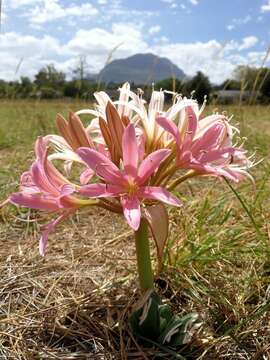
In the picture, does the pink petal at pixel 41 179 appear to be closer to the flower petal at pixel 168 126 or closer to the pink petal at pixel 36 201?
the pink petal at pixel 36 201

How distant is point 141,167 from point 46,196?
25cm

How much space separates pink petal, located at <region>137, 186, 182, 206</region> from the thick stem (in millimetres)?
159

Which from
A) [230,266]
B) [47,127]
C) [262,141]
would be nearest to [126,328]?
[230,266]

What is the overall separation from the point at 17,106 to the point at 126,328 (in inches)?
269

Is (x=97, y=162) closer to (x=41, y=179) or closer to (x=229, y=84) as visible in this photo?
(x=41, y=179)

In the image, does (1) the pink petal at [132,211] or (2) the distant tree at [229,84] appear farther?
(2) the distant tree at [229,84]

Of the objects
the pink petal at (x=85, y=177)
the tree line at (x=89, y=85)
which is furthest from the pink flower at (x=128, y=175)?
the tree line at (x=89, y=85)

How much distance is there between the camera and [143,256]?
49.7 inches

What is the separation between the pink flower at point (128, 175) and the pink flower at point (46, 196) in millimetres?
81

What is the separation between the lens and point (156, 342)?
50.9 inches

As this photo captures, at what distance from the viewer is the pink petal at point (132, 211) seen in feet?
3.31

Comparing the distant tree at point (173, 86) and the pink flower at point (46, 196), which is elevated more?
the distant tree at point (173, 86)

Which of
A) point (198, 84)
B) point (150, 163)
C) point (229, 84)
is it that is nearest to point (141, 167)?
point (150, 163)

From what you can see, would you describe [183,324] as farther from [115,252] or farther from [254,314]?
[115,252]
